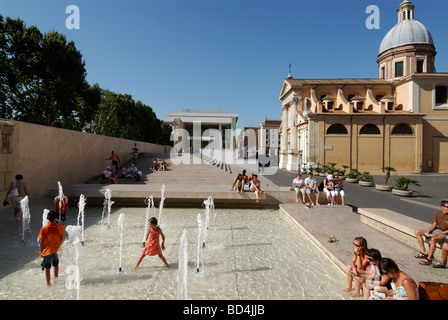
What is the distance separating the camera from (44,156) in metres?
11.5

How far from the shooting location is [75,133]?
46.3 feet

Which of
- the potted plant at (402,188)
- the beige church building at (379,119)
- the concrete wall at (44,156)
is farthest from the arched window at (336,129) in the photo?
the concrete wall at (44,156)

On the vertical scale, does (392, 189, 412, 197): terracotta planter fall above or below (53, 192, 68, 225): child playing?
below

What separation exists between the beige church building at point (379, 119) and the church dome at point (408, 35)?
0.45ft

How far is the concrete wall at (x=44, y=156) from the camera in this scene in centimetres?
956

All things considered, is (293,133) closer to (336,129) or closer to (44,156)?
(336,129)

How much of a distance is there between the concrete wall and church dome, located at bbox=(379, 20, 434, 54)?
4569 cm

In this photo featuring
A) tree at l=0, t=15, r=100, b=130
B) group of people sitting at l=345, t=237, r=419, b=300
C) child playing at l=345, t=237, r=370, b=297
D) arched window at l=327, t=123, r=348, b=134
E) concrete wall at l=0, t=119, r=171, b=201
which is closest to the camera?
group of people sitting at l=345, t=237, r=419, b=300

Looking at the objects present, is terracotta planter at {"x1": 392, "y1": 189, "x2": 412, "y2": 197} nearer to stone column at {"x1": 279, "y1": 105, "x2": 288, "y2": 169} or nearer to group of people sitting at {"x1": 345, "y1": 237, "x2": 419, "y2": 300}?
group of people sitting at {"x1": 345, "y1": 237, "x2": 419, "y2": 300}

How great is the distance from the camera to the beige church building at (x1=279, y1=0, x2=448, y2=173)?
99.2 feet

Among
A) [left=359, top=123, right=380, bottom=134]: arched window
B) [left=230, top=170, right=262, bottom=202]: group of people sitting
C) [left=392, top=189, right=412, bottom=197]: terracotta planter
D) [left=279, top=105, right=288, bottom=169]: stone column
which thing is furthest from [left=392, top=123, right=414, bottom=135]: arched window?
[left=230, top=170, right=262, bottom=202]: group of people sitting

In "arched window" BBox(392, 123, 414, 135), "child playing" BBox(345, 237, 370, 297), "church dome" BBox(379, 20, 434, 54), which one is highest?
"church dome" BBox(379, 20, 434, 54)
